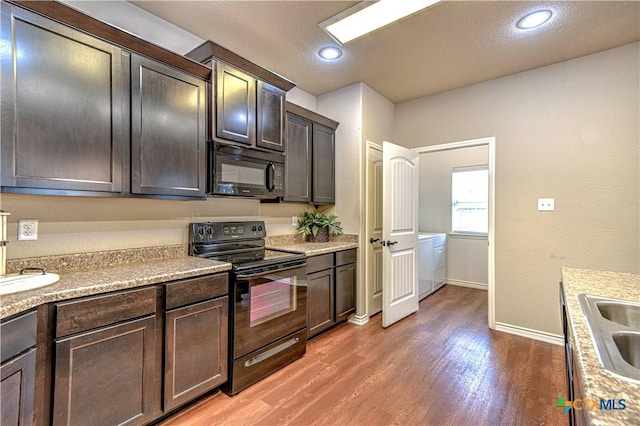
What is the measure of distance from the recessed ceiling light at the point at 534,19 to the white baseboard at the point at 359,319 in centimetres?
299

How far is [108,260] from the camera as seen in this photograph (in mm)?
1883

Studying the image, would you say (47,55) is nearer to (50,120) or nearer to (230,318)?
(50,120)

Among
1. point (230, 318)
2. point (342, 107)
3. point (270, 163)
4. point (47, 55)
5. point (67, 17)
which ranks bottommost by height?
point (230, 318)

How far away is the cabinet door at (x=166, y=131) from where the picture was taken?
179cm

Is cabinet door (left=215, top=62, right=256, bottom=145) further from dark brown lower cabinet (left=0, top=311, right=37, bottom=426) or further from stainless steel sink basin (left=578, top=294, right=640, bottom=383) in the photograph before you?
stainless steel sink basin (left=578, top=294, right=640, bottom=383)

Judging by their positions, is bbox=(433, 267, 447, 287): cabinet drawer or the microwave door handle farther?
bbox=(433, 267, 447, 287): cabinet drawer

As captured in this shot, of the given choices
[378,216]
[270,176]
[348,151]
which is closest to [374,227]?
[378,216]

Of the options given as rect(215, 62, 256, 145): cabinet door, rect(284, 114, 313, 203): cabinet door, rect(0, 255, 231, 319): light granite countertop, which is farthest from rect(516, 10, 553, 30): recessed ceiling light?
rect(0, 255, 231, 319): light granite countertop

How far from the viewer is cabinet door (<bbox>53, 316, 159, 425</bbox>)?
1317mm

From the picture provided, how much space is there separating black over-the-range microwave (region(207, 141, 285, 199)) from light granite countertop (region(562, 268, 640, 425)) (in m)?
2.09

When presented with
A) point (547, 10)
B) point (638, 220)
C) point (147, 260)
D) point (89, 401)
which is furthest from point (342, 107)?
point (89, 401)

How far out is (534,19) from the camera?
2.14m

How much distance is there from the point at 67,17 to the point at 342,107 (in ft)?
8.08

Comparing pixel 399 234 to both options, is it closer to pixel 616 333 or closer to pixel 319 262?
pixel 319 262
